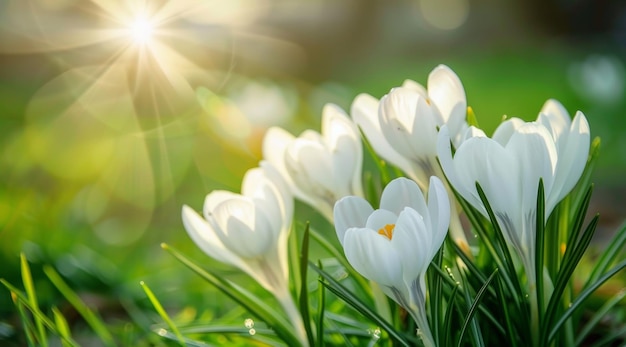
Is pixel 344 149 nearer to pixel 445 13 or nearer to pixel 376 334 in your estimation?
pixel 376 334

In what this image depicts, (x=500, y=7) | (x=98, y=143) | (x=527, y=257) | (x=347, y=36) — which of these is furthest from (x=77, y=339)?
(x=500, y=7)

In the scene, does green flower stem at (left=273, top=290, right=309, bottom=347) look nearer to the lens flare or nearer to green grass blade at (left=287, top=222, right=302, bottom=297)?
green grass blade at (left=287, top=222, right=302, bottom=297)

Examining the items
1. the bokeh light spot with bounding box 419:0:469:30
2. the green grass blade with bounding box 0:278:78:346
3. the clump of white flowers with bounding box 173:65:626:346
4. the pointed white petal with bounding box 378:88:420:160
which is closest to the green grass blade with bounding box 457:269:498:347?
the clump of white flowers with bounding box 173:65:626:346

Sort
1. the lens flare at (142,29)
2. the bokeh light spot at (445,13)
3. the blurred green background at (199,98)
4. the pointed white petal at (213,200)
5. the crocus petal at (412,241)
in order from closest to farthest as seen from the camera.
Answer: the crocus petal at (412,241), the pointed white petal at (213,200), the blurred green background at (199,98), the lens flare at (142,29), the bokeh light spot at (445,13)

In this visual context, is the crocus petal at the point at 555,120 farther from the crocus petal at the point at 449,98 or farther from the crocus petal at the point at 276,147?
the crocus petal at the point at 276,147

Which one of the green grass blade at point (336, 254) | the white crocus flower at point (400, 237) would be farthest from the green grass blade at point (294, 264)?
the white crocus flower at point (400, 237)

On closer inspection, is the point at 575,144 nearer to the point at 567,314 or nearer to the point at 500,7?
the point at 567,314

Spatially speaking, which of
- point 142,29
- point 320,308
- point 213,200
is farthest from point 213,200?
point 142,29
